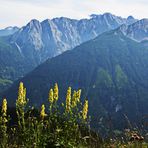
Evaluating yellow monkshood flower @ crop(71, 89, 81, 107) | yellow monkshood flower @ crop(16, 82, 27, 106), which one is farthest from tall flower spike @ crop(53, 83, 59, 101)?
yellow monkshood flower @ crop(16, 82, 27, 106)

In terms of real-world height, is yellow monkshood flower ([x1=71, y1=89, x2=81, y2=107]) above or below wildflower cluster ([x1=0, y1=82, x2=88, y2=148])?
above

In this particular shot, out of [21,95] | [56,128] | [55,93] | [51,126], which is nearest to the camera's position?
[21,95]

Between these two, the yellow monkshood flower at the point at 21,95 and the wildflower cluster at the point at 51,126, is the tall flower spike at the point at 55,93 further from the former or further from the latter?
the yellow monkshood flower at the point at 21,95

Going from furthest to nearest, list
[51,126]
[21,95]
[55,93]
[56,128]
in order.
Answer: [51,126] → [56,128] → [55,93] → [21,95]

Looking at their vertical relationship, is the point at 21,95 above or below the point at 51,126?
above

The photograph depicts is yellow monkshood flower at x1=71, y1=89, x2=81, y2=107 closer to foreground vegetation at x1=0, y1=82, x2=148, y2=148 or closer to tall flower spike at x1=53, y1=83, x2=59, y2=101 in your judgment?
foreground vegetation at x1=0, y1=82, x2=148, y2=148

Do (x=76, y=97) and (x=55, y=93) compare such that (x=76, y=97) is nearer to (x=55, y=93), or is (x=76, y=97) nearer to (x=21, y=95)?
(x=55, y=93)

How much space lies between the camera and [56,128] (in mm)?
8945

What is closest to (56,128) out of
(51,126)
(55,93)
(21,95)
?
(51,126)

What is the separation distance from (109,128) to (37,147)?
4.85 feet

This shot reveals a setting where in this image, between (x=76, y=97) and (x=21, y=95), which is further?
(x=76, y=97)

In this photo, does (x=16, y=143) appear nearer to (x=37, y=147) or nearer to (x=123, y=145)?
(x=37, y=147)

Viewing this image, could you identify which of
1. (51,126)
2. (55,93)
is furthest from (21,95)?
(51,126)

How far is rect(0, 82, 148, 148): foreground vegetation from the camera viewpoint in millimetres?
8125
